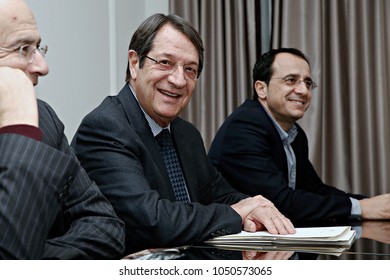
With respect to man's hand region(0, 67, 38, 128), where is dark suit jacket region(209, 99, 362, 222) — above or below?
below

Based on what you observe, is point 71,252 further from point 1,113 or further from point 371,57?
point 371,57

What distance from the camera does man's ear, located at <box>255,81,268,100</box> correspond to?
9.04 feet

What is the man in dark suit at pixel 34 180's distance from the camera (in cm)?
97

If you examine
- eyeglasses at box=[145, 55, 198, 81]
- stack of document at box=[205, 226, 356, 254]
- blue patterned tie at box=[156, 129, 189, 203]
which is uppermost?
eyeglasses at box=[145, 55, 198, 81]

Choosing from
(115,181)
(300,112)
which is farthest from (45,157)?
(300,112)

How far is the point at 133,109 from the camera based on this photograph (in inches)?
68.8

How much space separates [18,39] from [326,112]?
2.64 m

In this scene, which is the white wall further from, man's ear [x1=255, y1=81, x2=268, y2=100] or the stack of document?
the stack of document

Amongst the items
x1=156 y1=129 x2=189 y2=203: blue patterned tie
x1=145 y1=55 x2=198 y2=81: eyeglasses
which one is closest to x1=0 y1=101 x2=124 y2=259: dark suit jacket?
x1=156 y1=129 x2=189 y2=203: blue patterned tie

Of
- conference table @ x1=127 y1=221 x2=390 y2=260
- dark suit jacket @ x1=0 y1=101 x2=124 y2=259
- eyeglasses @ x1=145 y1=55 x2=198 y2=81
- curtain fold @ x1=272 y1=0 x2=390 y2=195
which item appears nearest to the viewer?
dark suit jacket @ x1=0 y1=101 x2=124 y2=259

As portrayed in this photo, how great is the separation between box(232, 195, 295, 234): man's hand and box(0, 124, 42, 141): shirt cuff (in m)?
0.71

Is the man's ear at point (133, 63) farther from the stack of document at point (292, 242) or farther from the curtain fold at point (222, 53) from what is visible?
the curtain fold at point (222, 53)

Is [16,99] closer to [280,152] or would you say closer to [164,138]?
[164,138]

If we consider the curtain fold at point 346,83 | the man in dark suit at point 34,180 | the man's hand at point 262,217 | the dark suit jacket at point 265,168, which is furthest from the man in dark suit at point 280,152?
the man in dark suit at point 34,180
